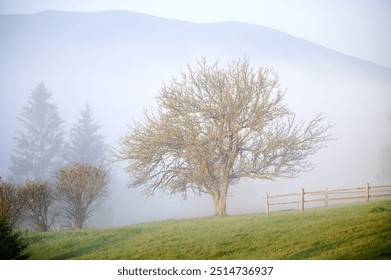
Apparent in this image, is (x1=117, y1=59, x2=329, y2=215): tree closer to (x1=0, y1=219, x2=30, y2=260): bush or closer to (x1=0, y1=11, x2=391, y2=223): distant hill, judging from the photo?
(x1=0, y1=11, x2=391, y2=223): distant hill

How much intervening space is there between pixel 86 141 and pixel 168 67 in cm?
1092

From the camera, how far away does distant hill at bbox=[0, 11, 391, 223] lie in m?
15.0

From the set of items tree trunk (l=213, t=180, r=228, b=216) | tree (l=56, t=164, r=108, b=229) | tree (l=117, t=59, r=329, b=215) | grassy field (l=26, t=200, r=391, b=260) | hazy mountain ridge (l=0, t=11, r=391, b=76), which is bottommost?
grassy field (l=26, t=200, r=391, b=260)

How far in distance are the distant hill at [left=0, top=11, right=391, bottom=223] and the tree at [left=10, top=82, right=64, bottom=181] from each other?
63cm

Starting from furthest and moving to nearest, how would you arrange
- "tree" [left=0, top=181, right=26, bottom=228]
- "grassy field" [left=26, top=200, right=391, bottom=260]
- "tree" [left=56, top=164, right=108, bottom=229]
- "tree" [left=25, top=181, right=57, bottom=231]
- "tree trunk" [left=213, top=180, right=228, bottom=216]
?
1. "tree" [left=56, top=164, right=108, bottom=229]
2. "tree" [left=25, top=181, right=57, bottom=231]
3. "tree trunk" [left=213, top=180, right=228, bottom=216]
4. "tree" [left=0, top=181, right=26, bottom=228]
5. "grassy field" [left=26, top=200, right=391, bottom=260]

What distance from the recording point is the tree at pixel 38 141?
20312mm

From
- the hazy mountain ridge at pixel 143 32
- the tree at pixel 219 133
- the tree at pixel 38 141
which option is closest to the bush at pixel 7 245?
the tree at pixel 219 133

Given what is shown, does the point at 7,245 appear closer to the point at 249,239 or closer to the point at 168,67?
the point at 249,239

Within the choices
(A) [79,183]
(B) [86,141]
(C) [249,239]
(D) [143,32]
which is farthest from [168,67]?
(B) [86,141]

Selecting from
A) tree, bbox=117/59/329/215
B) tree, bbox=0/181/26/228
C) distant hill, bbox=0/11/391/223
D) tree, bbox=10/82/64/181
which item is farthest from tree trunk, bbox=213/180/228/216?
tree, bbox=10/82/64/181

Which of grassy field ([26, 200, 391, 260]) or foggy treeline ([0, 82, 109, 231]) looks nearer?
grassy field ([26, 200, 391, 260])

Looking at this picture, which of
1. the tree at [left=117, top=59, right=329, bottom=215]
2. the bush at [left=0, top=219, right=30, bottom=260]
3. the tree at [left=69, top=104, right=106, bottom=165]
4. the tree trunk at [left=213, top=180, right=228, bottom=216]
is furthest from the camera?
the tree at [left=69, top=104, right=106, bottom=165]

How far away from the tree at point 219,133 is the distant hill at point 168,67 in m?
0.69
